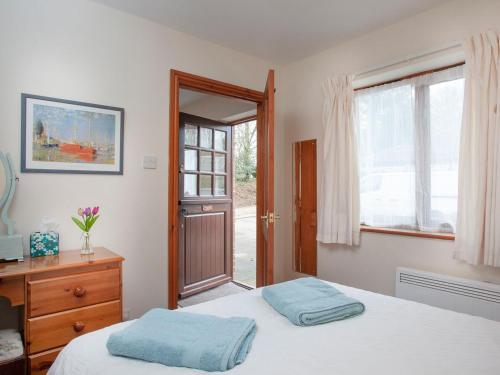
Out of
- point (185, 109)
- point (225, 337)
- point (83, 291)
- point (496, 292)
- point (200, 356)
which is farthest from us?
point (185, 109)

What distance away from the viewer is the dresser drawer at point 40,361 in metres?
1.62

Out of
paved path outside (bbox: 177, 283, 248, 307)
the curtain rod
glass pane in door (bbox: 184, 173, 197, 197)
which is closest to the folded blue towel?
the curtain rod

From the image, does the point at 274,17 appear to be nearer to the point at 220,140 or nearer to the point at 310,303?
the point at 220,140

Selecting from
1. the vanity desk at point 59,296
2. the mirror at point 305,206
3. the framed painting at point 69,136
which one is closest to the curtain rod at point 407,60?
the mirror at point 305,206

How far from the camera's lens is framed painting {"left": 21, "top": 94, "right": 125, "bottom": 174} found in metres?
2.03

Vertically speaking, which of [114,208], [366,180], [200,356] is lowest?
[200,356]

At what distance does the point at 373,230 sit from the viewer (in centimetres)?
274

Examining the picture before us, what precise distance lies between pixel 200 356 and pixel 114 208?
1.67 metres

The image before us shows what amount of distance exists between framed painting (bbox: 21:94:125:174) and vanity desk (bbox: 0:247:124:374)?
0.62m

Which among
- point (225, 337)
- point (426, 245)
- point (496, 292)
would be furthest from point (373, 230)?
point (225, 337)

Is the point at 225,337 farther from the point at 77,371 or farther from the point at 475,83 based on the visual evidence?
the point at 475,83

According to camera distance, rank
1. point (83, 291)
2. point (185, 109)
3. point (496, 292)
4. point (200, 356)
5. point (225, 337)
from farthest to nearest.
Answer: point (185, 109) < point (496, 292) < point (83, 291) < point (225, 337) < point (200, 356)

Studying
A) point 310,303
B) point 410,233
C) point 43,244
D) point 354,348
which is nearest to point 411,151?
point 410,233

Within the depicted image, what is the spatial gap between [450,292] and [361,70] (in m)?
1.91
